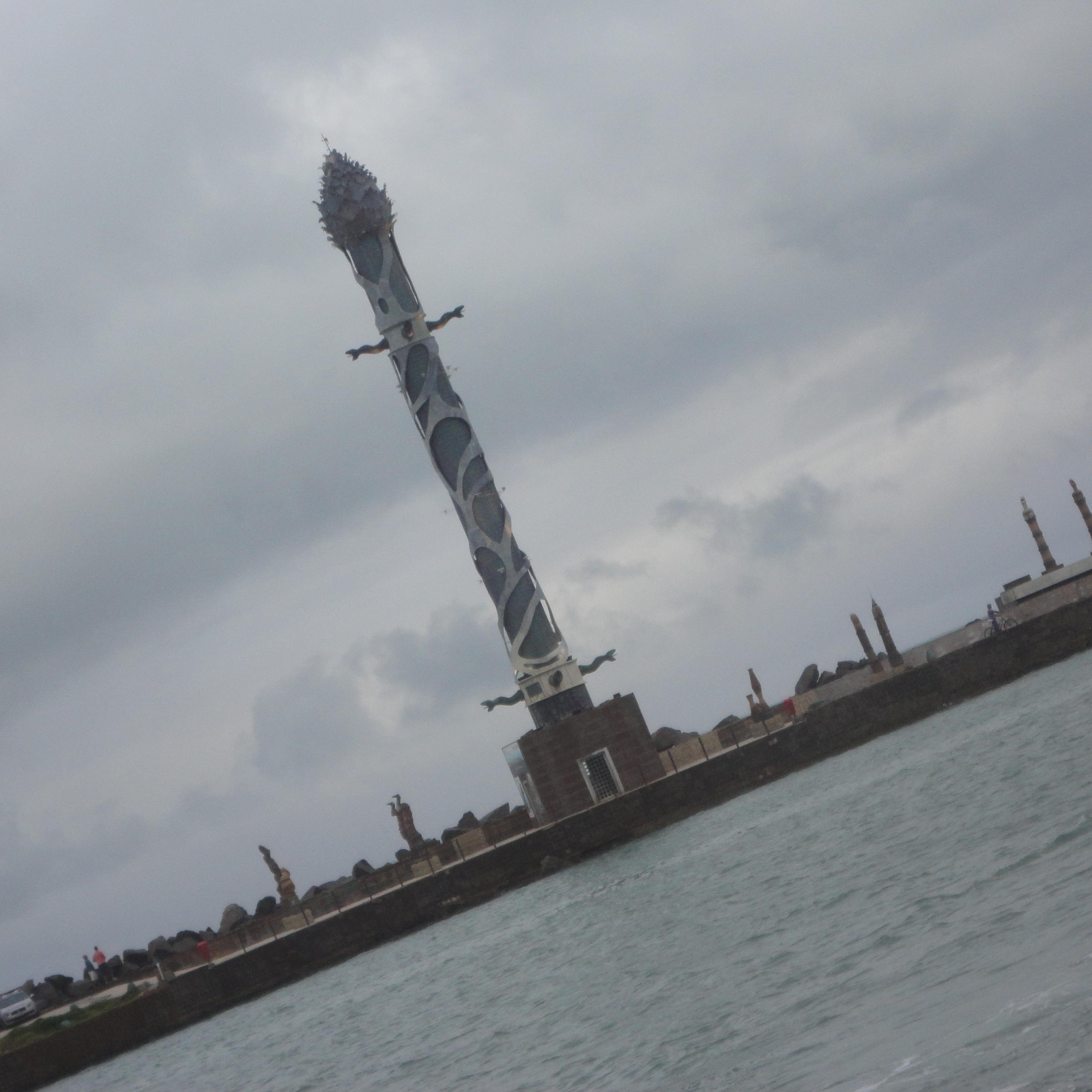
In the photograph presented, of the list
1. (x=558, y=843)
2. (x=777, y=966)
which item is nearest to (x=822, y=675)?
(x=558, y=843)

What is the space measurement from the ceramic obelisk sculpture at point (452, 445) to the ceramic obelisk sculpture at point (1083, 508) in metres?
31.8

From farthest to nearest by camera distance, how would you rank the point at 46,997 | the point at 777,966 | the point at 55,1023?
the point at 46,997 → the point at 55,1023 → the point at 777,966

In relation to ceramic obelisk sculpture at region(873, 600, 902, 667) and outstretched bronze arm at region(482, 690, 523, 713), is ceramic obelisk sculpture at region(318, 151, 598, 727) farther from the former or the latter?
ceramic obelisk sculpture at region(873, 600, 902, 667)

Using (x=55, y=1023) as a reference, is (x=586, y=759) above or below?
above

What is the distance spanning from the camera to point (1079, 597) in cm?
A: 5759

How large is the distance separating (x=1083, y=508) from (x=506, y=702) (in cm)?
3374

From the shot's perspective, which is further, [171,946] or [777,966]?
[171,946]

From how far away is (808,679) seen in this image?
7081cm

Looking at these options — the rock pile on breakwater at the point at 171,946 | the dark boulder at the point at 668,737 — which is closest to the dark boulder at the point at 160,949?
the rock pile on breakwater at the point at 171,946

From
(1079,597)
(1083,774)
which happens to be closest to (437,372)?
(1079,597)

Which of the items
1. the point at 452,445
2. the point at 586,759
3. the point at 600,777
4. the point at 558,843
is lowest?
the point at 558,843

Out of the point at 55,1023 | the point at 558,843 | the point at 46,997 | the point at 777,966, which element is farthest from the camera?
the point at 46,997

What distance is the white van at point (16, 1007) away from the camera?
48719 millimetres

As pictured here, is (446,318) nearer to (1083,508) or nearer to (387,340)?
(387,340)
